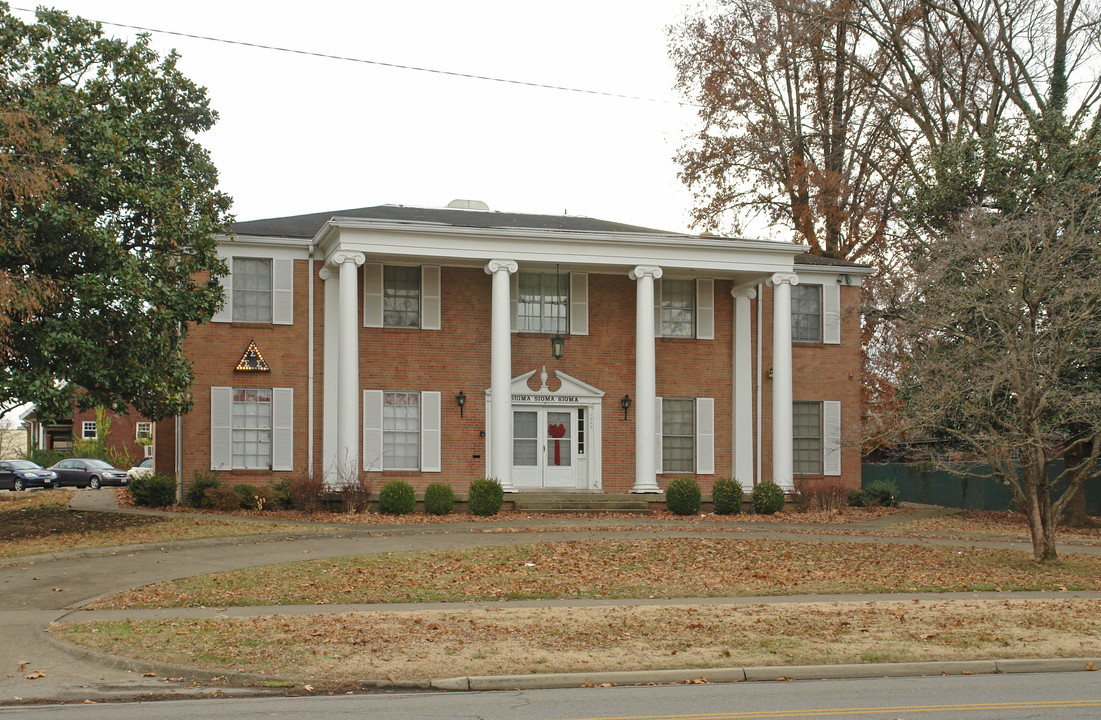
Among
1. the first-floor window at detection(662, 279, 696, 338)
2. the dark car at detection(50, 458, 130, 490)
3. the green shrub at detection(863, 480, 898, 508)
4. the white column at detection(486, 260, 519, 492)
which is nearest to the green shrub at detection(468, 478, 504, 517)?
the white column at detection(486, 260, 519, 492)

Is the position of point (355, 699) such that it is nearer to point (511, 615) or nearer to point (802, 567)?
point (511, 615)

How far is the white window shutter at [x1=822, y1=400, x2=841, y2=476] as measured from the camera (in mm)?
29766

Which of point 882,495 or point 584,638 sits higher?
point 584,638

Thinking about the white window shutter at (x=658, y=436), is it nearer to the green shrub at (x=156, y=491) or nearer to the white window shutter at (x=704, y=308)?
the white window shutter at (x=704, y=308)

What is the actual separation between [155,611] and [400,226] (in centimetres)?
1418

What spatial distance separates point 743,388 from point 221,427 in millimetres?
13614

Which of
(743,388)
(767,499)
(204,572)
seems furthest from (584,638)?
(743,388)

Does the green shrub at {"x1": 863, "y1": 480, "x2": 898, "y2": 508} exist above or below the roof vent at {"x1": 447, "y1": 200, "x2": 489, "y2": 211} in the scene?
below

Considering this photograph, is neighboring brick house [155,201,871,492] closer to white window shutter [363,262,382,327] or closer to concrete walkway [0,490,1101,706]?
white window shutter [363,262,382,327]

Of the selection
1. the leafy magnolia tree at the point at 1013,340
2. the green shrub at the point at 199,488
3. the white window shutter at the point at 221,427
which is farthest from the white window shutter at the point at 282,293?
the leafy magnolia tree at the point at 1013,340

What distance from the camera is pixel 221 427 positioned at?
26.0 metres

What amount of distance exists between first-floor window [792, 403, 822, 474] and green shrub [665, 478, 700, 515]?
589 cm

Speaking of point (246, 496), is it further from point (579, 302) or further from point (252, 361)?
point (579, 302)

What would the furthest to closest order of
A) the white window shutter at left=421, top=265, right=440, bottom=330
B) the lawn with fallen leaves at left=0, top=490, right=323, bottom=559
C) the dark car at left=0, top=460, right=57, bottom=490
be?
the dark car at left=0, top=460, right=57, bottom=490
the white window shutter at left=421, top=265, right=440, bottom=330
the lawn with fallen leaves at left=0, top=490, right=323, bottom=559
